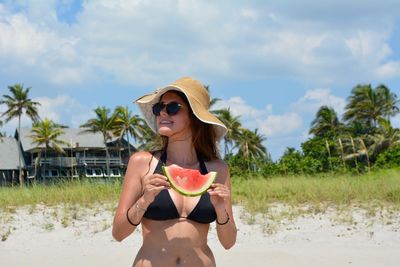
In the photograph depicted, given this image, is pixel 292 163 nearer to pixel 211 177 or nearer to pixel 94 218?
pixel 94 218

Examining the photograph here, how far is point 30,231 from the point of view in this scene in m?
11.5

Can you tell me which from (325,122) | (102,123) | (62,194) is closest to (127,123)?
(102,123)

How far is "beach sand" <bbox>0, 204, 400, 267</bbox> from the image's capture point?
10.1m

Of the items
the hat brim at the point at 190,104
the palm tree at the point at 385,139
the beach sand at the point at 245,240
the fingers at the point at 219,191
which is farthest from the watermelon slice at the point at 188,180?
the palm tree at the point at 385,139

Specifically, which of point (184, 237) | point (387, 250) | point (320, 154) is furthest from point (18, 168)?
point (184, 237)

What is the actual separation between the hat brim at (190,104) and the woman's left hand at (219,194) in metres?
0.34

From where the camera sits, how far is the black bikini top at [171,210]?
277cm

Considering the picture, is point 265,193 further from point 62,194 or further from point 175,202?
point 175,202

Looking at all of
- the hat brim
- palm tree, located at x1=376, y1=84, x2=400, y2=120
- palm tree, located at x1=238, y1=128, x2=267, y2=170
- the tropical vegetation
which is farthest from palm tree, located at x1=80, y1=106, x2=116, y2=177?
the hat brim

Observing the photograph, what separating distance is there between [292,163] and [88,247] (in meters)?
24.1

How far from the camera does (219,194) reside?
2713 millimetres

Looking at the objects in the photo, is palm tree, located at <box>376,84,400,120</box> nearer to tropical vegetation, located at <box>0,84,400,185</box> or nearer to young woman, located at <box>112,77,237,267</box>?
tropical vegetation, located at <box>0,84,400,185</box>

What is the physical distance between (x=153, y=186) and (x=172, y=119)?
42 centimetres

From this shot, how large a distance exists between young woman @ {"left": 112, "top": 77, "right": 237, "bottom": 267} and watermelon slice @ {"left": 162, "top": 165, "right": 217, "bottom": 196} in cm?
5
